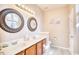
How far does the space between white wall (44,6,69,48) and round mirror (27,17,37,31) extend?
143 millimetres

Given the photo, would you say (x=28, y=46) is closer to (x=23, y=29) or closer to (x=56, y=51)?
(x=23, y=29)

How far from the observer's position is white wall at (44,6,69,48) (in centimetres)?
148

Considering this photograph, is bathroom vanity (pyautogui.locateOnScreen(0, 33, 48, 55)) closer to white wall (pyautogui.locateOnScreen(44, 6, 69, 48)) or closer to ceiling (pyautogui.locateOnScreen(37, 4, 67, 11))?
white wall (pyautogui.locateOnScreen(44, 6, 69, 48))

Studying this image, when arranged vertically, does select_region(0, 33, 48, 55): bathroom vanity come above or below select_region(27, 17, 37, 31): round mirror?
below

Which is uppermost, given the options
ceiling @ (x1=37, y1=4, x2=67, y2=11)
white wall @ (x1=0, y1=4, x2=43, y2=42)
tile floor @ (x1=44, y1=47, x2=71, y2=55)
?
ceiling @ (x1=37, y1=4, x2=67, y2=11)

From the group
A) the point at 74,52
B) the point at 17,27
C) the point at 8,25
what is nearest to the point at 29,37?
the point at 17,27

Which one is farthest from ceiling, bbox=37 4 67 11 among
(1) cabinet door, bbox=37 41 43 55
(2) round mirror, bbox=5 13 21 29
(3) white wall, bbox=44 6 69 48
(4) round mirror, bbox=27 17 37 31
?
(1) cabinet door, bbox=37 41 43 55

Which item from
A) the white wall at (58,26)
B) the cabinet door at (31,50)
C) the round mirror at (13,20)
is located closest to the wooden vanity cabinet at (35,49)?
the cabinet door at (31,50)

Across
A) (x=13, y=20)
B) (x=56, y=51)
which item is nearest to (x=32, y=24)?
(x=13, y=20)

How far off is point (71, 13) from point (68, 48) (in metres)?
0.45

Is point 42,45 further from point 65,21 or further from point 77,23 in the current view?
point 77,23

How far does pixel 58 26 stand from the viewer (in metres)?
1.49

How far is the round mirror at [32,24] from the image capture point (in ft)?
4.85

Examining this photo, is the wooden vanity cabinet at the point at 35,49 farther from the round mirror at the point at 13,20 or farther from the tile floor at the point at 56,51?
the round mirror at the point at 13,20
